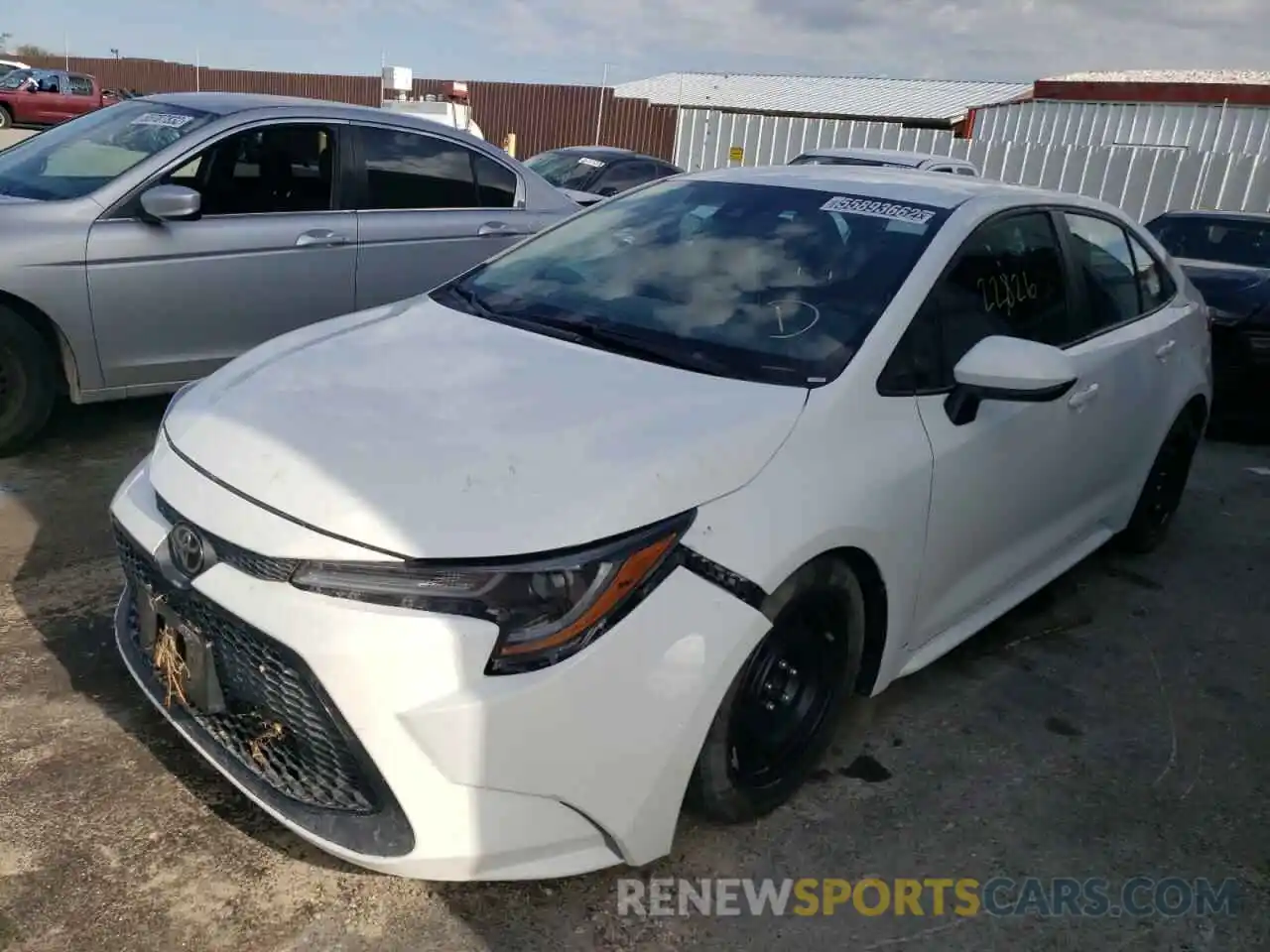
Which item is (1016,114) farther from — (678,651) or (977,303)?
(678,651)

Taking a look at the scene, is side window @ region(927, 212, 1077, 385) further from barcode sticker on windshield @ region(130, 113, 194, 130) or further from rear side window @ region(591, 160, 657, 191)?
rear side window @ region(591, 160, 657, 191)

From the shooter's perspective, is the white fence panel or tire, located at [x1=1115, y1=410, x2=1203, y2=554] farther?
the white fence panel

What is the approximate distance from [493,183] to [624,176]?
259 inches

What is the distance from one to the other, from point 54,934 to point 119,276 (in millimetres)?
A: 3147

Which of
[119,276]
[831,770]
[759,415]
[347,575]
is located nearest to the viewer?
[347,575]

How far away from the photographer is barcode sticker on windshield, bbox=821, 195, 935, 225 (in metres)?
3.15

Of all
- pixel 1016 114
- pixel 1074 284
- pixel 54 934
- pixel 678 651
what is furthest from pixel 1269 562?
pixel 1016 114

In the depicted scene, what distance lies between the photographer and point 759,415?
2.48 metres

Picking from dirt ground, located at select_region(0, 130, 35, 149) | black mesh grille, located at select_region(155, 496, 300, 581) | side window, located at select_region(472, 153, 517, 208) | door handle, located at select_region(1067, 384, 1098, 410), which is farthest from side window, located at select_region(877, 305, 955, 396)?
dirt ground, located at select_region(0, 130, 35, 149)

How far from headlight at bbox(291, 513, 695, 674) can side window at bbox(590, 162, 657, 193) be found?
1012 centimetres

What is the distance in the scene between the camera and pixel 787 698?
264 cm

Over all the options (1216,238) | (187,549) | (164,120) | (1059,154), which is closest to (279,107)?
(164,120)

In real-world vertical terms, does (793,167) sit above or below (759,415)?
above

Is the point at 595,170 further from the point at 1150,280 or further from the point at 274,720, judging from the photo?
the point at 274,720
